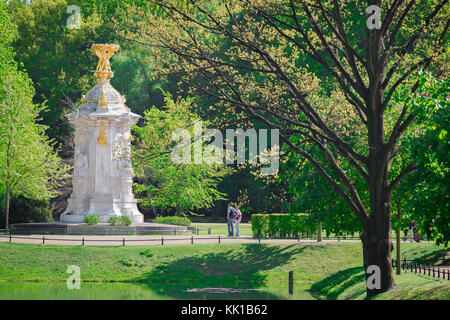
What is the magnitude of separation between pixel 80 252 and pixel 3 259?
315cm

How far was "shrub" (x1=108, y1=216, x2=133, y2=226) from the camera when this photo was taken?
36.9m

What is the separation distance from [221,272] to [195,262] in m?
1.36

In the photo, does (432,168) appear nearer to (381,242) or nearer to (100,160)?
(381,242)

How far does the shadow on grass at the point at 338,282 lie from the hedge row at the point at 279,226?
325 inches

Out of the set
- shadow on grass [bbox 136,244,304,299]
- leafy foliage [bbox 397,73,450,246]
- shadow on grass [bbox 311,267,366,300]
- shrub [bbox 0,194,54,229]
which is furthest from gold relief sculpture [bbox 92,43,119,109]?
leafy foliage [bbox 397,73,450,246]

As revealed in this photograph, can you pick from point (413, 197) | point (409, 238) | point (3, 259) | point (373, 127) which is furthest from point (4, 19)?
point (413, 197)

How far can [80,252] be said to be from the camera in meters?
28.9

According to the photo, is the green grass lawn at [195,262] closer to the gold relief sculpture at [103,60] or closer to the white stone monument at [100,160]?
the white stone monument at [100,160]

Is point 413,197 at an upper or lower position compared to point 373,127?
lower

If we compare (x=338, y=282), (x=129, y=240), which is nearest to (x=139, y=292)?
(x=129, y=240)

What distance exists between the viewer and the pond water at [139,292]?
22.9m

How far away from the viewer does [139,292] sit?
2442 centimetres

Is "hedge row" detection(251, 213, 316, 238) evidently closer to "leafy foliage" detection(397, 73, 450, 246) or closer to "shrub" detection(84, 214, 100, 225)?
"shrub" detection(84, 214, 100, 225)
